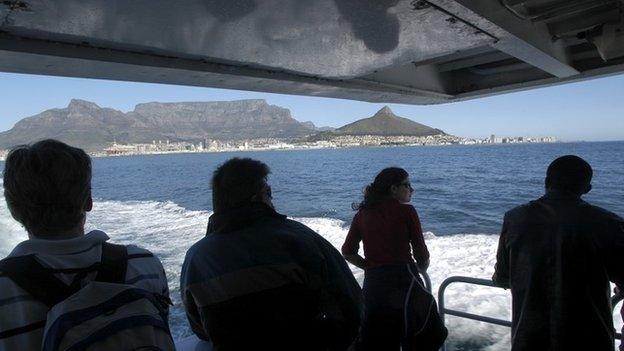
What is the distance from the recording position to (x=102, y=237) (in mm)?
1117

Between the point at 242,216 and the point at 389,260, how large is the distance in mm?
1206

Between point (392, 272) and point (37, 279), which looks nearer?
point (37, 279)

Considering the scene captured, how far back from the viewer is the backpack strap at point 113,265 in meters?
1.04

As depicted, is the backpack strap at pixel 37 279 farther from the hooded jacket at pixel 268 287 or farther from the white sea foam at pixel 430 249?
the white sea foam at pixel 430 249

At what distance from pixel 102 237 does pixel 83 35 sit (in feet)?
2.50

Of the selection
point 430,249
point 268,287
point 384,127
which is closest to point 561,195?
point 268,287

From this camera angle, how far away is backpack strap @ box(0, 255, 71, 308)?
930 mm

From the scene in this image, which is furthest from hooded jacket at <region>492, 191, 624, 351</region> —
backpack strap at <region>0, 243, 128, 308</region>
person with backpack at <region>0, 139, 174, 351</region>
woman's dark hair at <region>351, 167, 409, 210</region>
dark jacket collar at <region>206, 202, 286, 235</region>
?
backpack strap at <region>0, 243, 128, 308</region>

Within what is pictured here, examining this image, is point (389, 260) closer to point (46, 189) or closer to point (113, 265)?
point (113, 265)

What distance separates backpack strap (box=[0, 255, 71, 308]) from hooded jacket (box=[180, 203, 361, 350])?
0.62 m

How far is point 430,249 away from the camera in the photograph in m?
10.9

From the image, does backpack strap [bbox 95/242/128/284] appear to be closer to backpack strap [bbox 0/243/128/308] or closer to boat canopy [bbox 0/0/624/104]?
backpack strap [bbox 0/243/128/308]

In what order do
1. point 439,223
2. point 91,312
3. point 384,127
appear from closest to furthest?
point 91,312 → point 439,223 → point 384,127

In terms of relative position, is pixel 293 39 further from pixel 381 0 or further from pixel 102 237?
pixel 102 237
